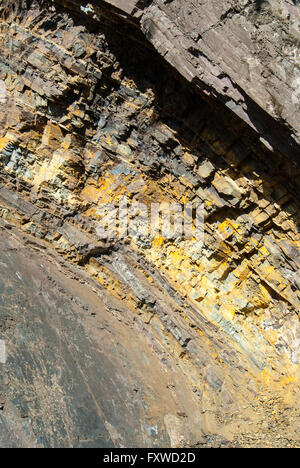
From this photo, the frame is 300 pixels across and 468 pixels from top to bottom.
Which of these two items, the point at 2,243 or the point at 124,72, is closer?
the point at 2,243

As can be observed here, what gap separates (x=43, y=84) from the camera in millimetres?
9297

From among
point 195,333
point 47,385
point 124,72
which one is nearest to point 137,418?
point 47,385

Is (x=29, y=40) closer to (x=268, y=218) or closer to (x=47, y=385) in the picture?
(x=268, y=218)

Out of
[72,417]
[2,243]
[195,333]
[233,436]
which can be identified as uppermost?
[195,333]

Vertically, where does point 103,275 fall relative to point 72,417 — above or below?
above

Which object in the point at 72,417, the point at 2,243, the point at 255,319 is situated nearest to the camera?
the point at 72,417

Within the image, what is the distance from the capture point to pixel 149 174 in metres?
9.66

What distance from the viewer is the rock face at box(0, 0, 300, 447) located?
25.3 feet

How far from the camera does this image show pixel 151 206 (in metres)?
9.84

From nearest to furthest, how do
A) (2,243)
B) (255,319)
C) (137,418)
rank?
(137,418) < (2,243) < (255,319)

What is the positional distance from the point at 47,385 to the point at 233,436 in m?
3.50

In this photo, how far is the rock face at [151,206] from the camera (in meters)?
7.71

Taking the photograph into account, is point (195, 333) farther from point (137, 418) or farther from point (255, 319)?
point (137, 418)

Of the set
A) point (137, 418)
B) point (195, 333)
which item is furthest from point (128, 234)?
point (137, 418)
